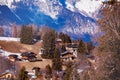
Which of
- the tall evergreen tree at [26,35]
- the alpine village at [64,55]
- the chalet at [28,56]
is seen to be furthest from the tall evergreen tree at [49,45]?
the tall evergreen tree at [26,35]

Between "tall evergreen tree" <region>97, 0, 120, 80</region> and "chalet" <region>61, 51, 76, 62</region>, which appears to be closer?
"tall evergreen tree" <region>97, 0, 120, 80</region>

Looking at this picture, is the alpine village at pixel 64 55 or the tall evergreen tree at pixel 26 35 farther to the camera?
the tall evergreen tree at pixel 26 35

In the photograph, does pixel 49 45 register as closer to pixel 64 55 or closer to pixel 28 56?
pixel 28 56

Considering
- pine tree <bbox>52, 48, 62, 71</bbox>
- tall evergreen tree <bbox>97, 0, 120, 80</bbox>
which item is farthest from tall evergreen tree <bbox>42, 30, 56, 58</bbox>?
tall evergreen tree <bbox>97, 0, 120, 80</bbox>

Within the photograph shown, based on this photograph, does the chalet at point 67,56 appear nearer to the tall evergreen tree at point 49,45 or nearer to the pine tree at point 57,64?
the tall evergreen tree at point 49,45

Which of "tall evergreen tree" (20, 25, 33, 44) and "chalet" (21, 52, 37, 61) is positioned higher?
"tall evergreen tree" (20, 25, 33, 44)

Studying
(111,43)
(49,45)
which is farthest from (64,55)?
(111,43)

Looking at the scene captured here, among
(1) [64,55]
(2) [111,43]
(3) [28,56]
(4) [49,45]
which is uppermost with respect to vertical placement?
(4) [49,45]

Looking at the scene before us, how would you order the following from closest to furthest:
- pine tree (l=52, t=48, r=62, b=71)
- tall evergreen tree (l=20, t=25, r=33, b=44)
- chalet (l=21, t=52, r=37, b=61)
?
pine tree (l=52, t=48, r=62, b=71)
chalet (l=21, t=52, r=37, b=61)
tall evergreen tree (l=20, t=25, r=33, b=44)

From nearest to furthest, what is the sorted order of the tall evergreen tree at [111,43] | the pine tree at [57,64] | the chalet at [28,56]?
the tall evergreen tree at [111,43], the pine tree at [57,64], the chalet at [28,56]

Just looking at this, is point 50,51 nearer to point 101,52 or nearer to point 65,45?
point 65,45

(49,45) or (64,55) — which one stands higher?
(49,45)

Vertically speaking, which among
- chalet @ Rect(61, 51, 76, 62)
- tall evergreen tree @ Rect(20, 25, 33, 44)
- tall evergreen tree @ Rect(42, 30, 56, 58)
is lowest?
chalet @ Rect(61, 51, 76, 62)

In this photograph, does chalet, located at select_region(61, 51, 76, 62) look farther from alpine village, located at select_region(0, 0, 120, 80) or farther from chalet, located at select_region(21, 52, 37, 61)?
chalet, located at select_region(21, 52, 37, 61)
